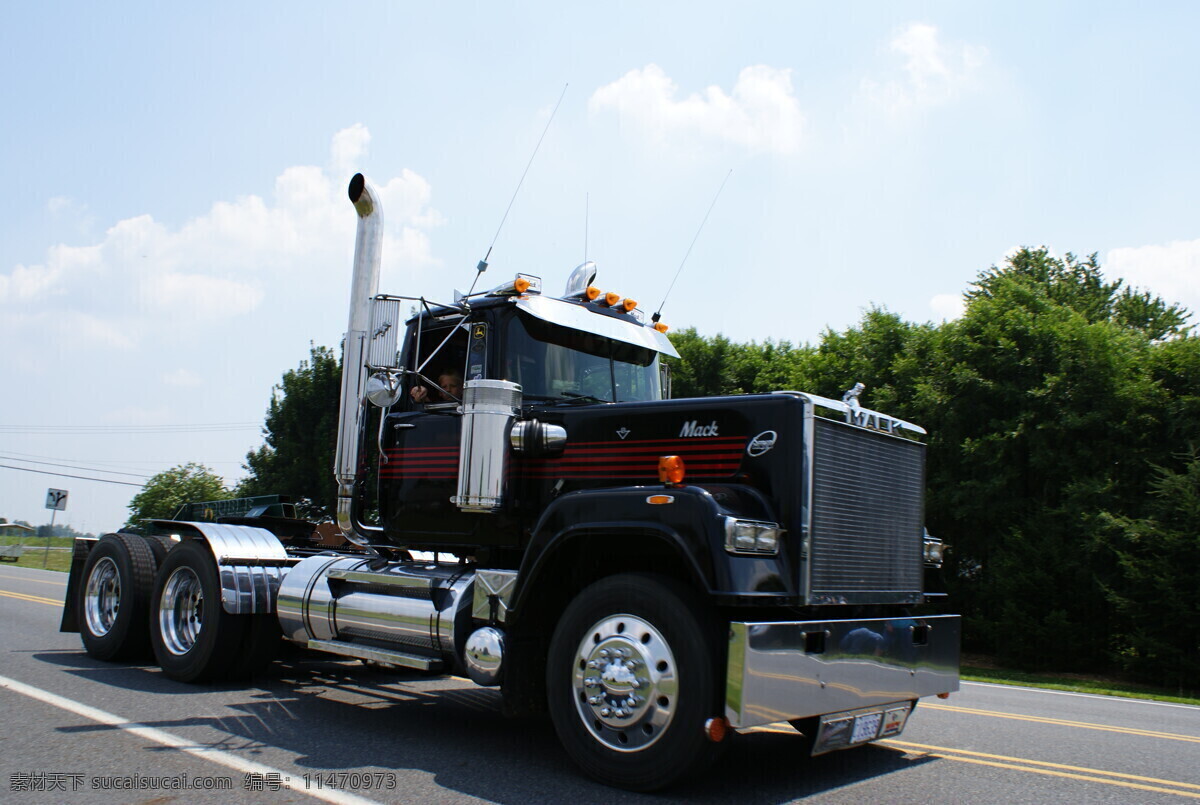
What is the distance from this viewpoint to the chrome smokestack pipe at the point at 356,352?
725cm

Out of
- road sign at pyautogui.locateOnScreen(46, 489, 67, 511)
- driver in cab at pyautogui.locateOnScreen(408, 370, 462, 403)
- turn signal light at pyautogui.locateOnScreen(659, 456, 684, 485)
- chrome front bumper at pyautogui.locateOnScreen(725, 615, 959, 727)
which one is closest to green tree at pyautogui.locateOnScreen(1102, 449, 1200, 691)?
chrome front bumper at pyautogui.locateOnScreen(725, 615, 959, 727)

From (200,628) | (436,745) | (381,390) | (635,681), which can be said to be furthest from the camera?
(200,628)

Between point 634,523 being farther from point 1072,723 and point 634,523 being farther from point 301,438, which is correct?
point 301,438

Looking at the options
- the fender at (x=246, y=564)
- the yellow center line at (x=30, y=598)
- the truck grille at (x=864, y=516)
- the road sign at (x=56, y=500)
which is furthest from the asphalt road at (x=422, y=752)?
the road sign at (x=56, y=500)

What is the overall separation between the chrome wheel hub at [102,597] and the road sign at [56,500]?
23.4 m

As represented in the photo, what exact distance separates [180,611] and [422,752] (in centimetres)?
379

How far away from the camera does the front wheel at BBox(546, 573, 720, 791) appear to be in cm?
461

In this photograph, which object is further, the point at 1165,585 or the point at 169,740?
the point at 1165,585

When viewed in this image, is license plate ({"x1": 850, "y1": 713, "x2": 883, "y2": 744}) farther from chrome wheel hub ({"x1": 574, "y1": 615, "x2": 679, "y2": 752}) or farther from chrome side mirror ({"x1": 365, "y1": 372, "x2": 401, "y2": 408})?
chrome side mirror ({"x1": 365, "y1": 372, "x2": 401, "y2": 408})

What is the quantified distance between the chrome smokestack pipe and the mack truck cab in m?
0.02

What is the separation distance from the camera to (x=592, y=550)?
5461mm

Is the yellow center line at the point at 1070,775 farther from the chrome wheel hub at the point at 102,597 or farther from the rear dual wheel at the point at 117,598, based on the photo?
the chrome wheel hub at the point at 102,597

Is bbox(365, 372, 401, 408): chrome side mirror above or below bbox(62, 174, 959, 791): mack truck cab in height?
above

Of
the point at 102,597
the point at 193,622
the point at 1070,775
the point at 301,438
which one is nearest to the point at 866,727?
the point at 1070,775
